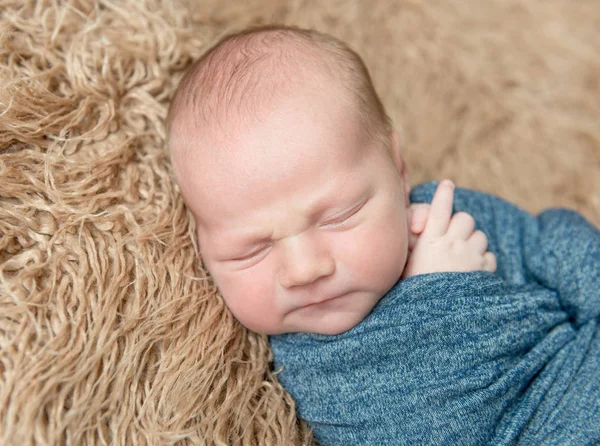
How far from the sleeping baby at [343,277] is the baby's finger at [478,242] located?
2.1 inches

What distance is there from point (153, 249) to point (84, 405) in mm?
248

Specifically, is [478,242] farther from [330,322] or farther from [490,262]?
[330,322]

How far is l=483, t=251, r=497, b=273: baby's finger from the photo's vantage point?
1.05 m

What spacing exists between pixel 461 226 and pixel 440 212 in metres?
→ 0.05

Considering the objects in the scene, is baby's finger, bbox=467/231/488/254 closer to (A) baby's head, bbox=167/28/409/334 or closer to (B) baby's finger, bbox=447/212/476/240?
(B) baby's finger, bbox=447/212/476/240

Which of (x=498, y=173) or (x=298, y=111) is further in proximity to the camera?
(x=498, y=173)

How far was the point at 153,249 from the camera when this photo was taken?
0.91 meters

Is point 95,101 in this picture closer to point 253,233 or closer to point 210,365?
point 253,233

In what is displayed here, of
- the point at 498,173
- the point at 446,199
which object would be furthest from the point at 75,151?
the point at 498,173

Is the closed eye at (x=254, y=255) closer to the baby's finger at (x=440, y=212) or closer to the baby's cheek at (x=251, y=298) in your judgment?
the baby's cheek at (x=251, y=298)

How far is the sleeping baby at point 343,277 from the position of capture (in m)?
0.86

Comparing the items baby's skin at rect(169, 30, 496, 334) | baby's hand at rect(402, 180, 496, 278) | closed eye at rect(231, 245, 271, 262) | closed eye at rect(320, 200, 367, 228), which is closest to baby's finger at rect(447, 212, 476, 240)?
baby's hand at rect(402, 180, 496, 278)

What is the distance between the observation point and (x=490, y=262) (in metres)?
1.06

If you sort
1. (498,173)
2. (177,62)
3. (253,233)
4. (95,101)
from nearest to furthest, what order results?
(253,233)
(95,101)
(177,62)
(498,173)
